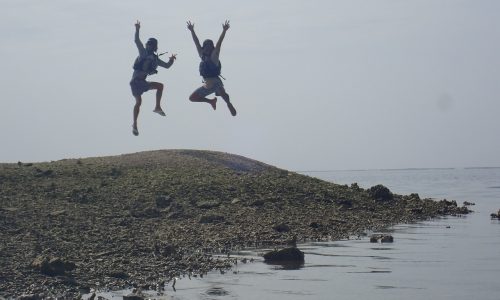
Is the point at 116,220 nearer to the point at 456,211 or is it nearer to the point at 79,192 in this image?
the point at 79,192

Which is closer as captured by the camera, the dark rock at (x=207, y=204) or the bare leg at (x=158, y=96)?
the dark rock at (x=207, y=204)

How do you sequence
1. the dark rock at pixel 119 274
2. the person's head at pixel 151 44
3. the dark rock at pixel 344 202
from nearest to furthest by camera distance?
→ the dark rock at pixel 119 274 < the person's head at pixel 151 44 < the dark rock at pixel 344 202

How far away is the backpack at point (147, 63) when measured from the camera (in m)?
23.5

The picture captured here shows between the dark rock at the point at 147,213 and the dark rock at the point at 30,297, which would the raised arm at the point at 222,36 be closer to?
the dark rock at the point at 147,213

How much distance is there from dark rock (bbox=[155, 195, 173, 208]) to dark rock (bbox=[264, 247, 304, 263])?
6574 mm

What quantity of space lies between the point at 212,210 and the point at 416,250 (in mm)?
6484

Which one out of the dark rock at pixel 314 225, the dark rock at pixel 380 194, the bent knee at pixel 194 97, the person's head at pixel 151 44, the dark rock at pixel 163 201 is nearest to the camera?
the dark rock at pixel 314 225

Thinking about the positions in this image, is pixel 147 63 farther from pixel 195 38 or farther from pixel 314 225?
pixel 314 225

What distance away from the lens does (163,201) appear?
75.5 ft

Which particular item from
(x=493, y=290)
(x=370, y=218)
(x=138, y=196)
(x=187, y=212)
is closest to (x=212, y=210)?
(x=187, y=212)

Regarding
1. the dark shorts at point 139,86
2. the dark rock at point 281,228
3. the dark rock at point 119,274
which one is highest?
the dark shorts at point 139,86

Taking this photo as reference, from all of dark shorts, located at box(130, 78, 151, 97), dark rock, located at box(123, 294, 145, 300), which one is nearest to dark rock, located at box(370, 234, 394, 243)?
dark shorts, located at box(130, 78, 151, 97)

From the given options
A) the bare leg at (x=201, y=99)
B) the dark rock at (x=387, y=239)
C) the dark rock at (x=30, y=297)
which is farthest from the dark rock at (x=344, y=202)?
the dark rock at (x=30, y=297)

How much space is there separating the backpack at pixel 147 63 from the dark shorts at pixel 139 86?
1.66 ft
